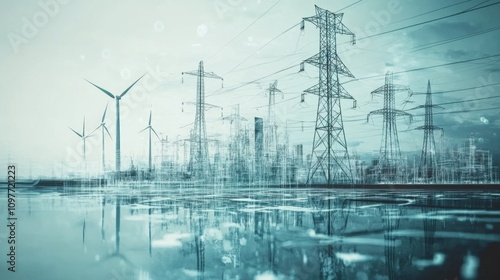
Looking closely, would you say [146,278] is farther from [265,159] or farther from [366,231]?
[265,159]

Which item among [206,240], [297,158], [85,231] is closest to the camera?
[206,240]

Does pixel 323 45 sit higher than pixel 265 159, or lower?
higher

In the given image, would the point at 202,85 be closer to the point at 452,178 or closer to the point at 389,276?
the point at 452,178

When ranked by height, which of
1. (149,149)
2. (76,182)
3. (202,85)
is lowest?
(76,182)

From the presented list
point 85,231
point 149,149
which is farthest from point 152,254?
point 149,149

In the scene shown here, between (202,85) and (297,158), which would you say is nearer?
(202,85)

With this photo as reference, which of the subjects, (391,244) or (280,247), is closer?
(280,247)

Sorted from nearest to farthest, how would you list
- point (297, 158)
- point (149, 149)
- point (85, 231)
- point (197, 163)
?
point (85, 231)
point (197, 163)
point (297, 158)
point (149, 149)

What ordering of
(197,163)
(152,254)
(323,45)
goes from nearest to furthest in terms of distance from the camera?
(152,254), (323,45), (197,163)

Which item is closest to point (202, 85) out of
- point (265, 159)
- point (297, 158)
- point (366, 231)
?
point (265, 159)
